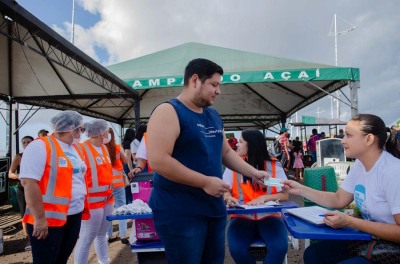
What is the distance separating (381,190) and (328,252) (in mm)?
639

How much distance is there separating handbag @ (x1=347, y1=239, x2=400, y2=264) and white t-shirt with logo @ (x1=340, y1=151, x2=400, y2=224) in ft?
0.45

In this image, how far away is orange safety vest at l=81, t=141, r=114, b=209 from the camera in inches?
127

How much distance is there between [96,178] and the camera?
3.33 m

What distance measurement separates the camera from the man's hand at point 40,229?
2.16 metres

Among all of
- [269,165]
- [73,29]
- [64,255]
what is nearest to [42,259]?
[64,255]

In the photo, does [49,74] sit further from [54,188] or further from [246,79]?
[54,188]

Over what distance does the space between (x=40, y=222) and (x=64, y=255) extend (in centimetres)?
46

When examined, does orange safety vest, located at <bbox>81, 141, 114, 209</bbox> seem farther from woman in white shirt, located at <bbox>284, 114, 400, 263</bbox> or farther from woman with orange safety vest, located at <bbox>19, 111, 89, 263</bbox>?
woman in white shirt, located at <bbox>284, 114, 400, 263</bbox>

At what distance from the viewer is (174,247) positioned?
5.41 ft

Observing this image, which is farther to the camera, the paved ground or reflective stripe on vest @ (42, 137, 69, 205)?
the paved ground

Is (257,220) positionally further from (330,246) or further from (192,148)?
(192,148)

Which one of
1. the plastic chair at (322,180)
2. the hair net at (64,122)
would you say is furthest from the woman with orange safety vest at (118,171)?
the plastic chair at (322,180)

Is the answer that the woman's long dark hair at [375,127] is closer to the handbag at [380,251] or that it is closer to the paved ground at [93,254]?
the handbag at [380,251]

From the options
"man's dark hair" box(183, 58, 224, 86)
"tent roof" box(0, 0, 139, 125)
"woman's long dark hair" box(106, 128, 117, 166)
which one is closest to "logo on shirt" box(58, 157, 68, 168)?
"man's dark hair" box(183, 58, 224, 86)
